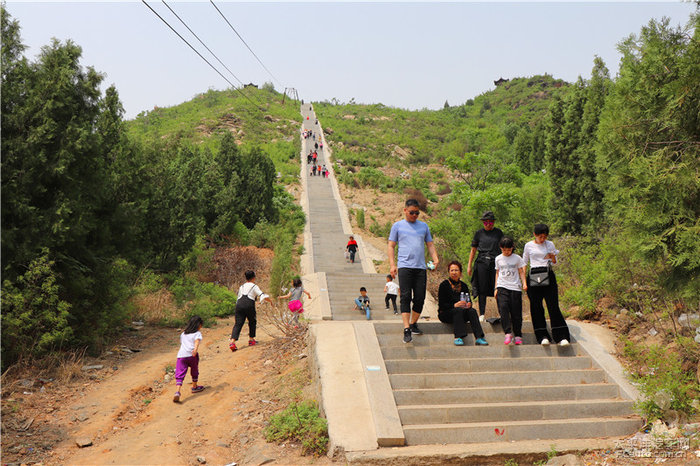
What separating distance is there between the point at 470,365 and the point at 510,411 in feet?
3.09

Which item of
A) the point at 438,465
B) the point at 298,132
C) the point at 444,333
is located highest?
the point at 298,132

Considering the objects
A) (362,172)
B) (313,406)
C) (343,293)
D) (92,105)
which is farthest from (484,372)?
(362,172)

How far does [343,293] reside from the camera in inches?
714

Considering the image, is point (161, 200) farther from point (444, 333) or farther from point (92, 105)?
point (444, 333)

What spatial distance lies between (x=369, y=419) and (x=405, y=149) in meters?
56.0

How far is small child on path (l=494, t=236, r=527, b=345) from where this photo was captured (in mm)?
7098

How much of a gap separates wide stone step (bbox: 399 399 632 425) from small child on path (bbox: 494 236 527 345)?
116 centimetres

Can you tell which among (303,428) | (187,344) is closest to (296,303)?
(187,344)

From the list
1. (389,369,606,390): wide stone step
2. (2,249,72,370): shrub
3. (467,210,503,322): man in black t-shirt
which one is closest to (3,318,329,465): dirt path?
(2,249,72,370): shrub

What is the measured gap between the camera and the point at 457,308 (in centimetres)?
721

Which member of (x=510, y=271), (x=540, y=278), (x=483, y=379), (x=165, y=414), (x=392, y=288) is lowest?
(x=165, y=414)

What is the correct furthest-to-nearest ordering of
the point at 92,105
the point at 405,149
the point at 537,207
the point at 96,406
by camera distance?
the point at 405,149 < the point at 537,207 < the point at 92,105 < the point at 96,406

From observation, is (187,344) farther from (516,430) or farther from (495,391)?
(516,430)

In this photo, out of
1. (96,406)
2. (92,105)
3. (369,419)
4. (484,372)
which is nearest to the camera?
(369,419)
